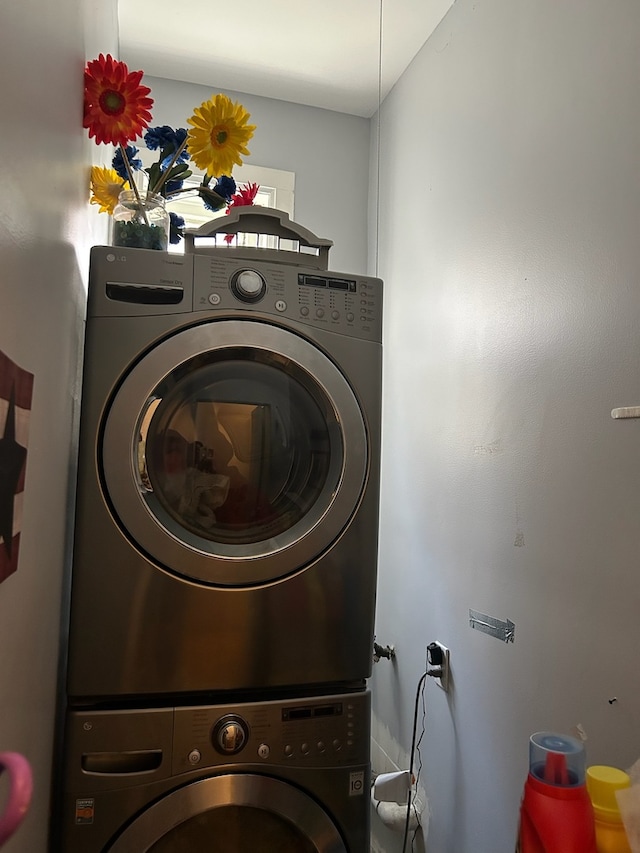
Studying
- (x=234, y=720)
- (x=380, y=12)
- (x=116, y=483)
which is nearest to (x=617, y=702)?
(x=234, y=720)

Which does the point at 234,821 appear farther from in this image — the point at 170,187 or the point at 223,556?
the point at 170,187

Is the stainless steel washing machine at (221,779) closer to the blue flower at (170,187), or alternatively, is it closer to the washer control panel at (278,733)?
the washer control panel at (278,733)

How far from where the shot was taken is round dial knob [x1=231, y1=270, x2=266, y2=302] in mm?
1210

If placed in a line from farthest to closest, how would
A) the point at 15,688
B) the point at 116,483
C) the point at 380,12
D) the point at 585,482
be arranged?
the point at 380,12 → the point at 585,482 → the point at 116,483 → the point at 15,688

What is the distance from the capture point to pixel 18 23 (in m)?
0.63

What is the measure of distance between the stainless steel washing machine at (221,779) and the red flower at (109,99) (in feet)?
3.48

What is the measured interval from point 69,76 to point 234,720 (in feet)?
3.65

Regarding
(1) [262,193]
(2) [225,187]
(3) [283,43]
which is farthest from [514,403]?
(3) [283,43]

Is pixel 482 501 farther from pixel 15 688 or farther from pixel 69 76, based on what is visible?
pixel 69 76

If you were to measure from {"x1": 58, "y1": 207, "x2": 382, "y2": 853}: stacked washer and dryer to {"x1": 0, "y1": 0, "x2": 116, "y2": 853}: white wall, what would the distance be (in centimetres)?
7

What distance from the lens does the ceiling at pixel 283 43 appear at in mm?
2000

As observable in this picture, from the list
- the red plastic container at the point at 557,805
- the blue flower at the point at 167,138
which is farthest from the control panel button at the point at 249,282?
the red plastic container at the point at 557,805

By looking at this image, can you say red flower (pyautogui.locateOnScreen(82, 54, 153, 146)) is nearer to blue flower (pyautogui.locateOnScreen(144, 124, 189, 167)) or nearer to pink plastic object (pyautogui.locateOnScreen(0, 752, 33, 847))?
blue flower (pyautogui.locateOnScreen(144, 124, 189, 167))

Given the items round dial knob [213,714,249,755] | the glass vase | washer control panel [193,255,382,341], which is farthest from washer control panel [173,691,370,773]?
the glass vase
